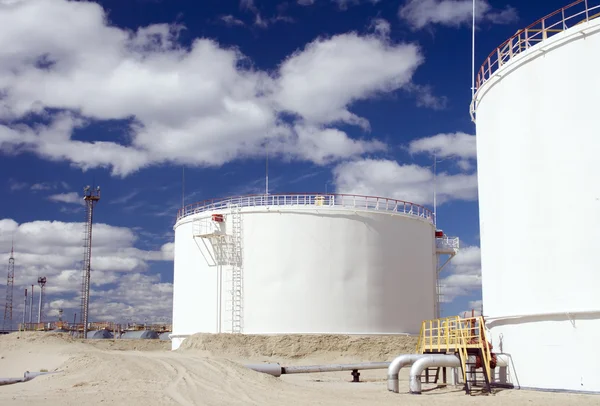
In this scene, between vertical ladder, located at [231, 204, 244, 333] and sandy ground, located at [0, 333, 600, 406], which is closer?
sandy ground, located at [0, 333, 600, 406]

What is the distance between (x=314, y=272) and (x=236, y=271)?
418 centimetres

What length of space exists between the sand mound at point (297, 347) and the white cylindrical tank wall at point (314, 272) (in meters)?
0.57

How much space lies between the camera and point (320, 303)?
3362 cm

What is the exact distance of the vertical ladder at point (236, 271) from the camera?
3400 centimetres

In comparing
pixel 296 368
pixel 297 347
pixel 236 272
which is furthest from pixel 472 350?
pixel 236 272

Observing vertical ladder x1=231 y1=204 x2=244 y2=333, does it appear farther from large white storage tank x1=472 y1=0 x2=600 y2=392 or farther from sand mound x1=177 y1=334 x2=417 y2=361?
large white storage tank x1=472 y1=0 x2=600 y2=392

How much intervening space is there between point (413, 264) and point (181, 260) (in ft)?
43.6

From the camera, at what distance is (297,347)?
32750 mm

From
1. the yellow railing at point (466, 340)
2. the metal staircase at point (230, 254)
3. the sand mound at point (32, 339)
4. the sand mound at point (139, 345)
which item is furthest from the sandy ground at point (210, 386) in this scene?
the sand mound at point (139, 345)

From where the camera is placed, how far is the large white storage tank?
17625mm

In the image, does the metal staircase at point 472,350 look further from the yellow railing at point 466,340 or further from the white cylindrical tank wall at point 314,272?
the white cylindrical tank wall at point 314,272

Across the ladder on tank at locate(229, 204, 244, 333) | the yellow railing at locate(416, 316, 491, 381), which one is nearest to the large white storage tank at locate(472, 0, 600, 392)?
the yellow railing at locate(416, 316, 491, 381)

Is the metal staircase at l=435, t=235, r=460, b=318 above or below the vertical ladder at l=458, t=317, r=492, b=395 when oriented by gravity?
above

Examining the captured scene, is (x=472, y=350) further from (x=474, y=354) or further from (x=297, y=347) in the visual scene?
(x=297, y=347)
